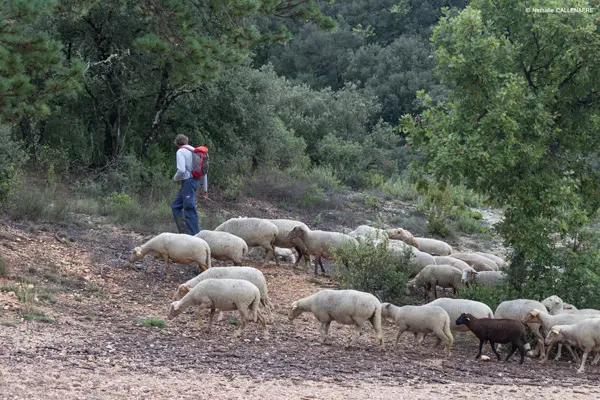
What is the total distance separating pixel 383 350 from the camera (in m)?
11.1

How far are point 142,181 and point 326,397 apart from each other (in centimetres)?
1376

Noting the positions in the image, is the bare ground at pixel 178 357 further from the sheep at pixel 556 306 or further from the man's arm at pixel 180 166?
the man's arm at pixel 180 166

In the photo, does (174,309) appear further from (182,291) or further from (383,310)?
(383,310)

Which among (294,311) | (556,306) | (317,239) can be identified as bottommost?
(294,311)

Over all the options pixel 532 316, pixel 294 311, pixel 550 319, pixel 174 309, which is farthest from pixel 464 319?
pixel 174 309

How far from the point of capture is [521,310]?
39.4 feet

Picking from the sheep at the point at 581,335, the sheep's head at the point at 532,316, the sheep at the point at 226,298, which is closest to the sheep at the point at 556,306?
the sheep's head at the point at 532,316

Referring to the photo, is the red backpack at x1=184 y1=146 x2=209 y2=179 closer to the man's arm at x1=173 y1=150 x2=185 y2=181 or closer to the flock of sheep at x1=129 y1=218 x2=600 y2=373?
the man's arm at x1=173 y1=150 x2=185 y2=181

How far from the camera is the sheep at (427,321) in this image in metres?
11.1

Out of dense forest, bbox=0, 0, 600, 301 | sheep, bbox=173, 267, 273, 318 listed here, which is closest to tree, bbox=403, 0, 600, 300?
dense forest, bbox=0, 0, 600, 301

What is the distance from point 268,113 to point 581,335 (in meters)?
14.4

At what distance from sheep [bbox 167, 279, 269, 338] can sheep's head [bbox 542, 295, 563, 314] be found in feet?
13.3

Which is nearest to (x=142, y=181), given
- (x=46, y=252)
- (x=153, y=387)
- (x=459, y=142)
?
(x=46, y=252)

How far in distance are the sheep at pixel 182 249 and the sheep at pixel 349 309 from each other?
2.81 meters
